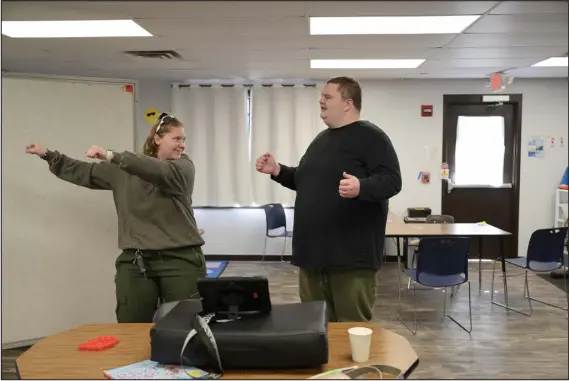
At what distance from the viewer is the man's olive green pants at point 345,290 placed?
1975 mm

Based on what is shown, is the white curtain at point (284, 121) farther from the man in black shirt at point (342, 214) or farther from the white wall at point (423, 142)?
the man in black shirt at point (342, 214)

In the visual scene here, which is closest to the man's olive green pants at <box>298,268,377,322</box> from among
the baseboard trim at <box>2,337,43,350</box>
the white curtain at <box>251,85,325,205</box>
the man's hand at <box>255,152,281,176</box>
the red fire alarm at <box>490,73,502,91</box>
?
the man's hand at <box>255,152,281,176</box>

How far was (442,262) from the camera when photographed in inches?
149

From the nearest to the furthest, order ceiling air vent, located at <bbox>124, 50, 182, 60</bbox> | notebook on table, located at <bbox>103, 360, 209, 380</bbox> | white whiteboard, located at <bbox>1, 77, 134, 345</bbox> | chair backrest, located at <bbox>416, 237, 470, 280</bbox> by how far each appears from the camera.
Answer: notebook on table, located at <bbox>103, 360, 209, 380</bbox>, white whiteboard, located at <bbox>1, 77, 134, 345</bbox>, chair backrest, located at <bbox>416, 237, 470, 280</bbox>, ceiling air vent, located at <bbox>124, 50, 182, 60</bbox>

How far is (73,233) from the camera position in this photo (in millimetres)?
3258

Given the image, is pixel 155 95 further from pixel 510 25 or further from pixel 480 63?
pixel 510 25

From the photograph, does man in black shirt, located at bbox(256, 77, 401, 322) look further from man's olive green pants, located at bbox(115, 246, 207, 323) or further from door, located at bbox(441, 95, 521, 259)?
door, located at bbox(441, 95, 521, 259)

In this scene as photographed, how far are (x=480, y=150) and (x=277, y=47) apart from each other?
3.49m

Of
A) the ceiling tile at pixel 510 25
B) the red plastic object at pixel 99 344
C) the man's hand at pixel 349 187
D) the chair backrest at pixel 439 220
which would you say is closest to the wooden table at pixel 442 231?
the chair backrest at pixel 439 220

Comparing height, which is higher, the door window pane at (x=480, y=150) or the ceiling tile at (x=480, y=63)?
the ceiling tile at (x=480, y=63)

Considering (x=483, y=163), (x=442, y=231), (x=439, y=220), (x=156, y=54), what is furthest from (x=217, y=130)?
(x=483, y=163)

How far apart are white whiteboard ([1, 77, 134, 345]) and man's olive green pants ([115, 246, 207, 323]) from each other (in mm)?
1100

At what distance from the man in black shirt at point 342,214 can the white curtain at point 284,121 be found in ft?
14.7

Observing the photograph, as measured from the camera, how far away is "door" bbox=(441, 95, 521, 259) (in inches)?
255
